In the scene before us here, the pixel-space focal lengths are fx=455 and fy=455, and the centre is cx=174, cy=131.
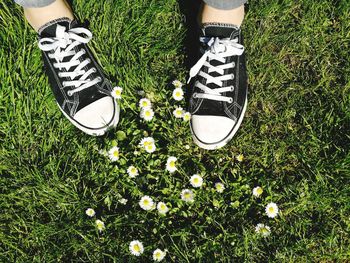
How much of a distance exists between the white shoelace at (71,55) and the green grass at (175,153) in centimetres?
13

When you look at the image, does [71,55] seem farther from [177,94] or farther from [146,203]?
[146,203]

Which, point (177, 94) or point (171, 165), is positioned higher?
point (177, 94)

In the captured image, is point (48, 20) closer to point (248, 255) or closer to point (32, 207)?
point (32, 207)

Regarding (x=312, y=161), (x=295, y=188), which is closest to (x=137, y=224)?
(x=295, y=188)

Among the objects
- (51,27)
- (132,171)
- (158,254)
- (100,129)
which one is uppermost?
(51,27)

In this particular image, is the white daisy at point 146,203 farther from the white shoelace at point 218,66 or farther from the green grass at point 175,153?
the white shoelace at point 218,66

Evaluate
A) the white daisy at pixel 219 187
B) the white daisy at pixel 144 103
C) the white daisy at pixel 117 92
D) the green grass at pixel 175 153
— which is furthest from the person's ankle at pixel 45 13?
the white daisy at pixel 219 187

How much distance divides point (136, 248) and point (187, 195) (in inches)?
12.1

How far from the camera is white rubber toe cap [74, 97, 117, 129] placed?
6.60ft

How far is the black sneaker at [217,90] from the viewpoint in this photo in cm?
199

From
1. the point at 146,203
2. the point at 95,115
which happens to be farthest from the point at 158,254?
the point at 95,115

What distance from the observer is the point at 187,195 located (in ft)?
6.42

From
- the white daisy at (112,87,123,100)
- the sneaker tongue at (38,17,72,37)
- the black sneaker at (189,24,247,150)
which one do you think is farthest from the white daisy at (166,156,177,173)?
the sneaker tongue at (38,17,72,37)

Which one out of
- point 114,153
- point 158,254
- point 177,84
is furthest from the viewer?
point 177,84
